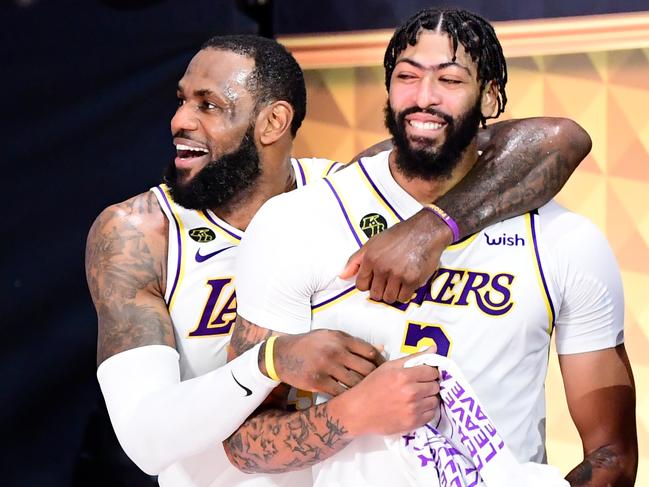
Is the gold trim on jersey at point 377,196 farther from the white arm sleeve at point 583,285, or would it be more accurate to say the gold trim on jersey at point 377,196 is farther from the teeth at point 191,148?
the teeth at point 191,148

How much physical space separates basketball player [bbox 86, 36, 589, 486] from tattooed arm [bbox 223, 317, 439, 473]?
0.03 metres

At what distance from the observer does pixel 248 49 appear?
123 inches

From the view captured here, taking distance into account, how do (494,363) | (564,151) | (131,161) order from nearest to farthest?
(494,363), (564,151), (131,161)

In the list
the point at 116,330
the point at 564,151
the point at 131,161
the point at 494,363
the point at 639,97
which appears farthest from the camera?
the point at 131,161

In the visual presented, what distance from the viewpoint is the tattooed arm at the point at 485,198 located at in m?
2.33

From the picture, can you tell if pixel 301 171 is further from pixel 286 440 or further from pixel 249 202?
pixel 286 440

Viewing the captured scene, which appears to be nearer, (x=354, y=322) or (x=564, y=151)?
(x=354, y=322)

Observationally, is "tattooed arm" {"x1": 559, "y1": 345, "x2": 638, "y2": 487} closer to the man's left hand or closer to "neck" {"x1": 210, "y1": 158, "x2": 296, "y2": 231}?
the man's left hand

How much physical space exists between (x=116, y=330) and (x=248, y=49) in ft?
2.99

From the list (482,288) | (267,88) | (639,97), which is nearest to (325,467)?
(482,288)

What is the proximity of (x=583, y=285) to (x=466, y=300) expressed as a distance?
0.91ft

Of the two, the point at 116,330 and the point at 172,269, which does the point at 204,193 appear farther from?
the point at 116,330

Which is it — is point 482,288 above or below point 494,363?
above

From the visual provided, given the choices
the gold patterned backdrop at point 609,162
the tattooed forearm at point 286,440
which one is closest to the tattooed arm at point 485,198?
the tattooed forearm at point 286,440
